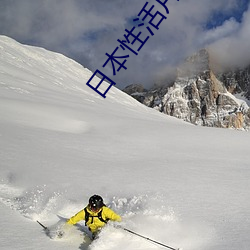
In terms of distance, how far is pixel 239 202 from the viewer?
22.0ft

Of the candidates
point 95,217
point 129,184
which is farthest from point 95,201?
point 129,184

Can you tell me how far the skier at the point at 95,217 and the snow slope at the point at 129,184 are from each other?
202 millimetres

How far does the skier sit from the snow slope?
20 cm

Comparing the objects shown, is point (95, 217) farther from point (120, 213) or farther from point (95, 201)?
point (120, 213)

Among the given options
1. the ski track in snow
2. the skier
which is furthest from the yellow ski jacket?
the ski track in snow

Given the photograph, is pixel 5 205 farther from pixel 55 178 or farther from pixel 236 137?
pixel 236 137

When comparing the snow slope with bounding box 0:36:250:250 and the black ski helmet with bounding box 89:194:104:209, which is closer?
the snow slope with bounding box 0:36:250:250

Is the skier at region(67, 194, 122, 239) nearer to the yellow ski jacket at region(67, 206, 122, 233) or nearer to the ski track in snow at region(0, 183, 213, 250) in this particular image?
the yellow ski jacket at region(67, 206, 122, 233)

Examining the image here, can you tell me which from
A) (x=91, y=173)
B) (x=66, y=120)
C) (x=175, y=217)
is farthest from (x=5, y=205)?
(x=66, y=120)

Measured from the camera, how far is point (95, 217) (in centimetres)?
588

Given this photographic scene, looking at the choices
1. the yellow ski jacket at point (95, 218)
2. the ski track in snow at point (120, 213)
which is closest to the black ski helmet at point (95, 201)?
the yellow ski jacket at point (95, 218)

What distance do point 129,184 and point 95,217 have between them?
2.29 metres

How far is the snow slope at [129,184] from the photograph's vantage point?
5477 mm

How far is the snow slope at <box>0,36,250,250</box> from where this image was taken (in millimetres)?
5477
